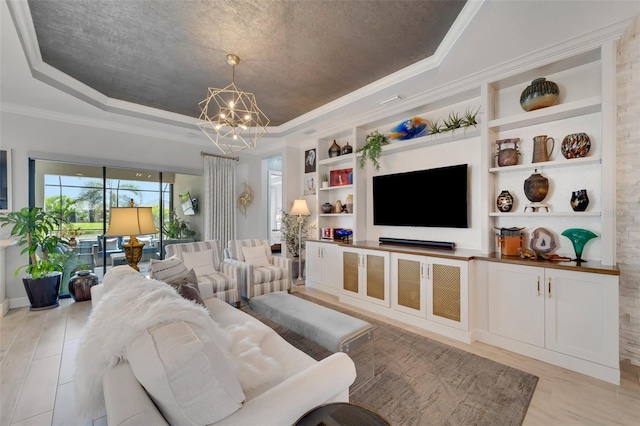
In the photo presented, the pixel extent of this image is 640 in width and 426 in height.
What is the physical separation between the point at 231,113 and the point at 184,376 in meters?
2.69

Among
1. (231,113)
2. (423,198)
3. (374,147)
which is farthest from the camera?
(374,147)

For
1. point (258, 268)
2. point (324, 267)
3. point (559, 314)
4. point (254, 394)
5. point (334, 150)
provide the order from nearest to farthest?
point (254, 394) < point (559, 314) < point (258, 268) < point (324, 267) < point (334, 150)

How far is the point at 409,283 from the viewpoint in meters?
3.22

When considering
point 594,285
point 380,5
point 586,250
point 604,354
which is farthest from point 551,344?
point 380,5

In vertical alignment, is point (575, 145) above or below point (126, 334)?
above

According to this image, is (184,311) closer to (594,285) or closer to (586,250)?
(594,285)

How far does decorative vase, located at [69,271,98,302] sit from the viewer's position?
3896mm

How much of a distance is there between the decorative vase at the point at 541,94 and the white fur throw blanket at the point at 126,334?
3.17 m

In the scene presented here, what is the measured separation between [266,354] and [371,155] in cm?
305

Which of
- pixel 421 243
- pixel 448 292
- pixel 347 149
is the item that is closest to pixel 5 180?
pixel 347 149

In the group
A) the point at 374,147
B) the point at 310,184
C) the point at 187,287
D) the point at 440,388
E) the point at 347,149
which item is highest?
the point at 347,149

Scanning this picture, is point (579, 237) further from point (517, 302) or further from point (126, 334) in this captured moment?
point (126, 334)

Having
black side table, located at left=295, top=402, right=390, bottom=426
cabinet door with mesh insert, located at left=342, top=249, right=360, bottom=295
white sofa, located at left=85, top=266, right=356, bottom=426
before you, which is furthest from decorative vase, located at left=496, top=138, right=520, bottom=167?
black side table, located at left=295, top=402, right=390, bottom=426

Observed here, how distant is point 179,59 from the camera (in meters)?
2.81
